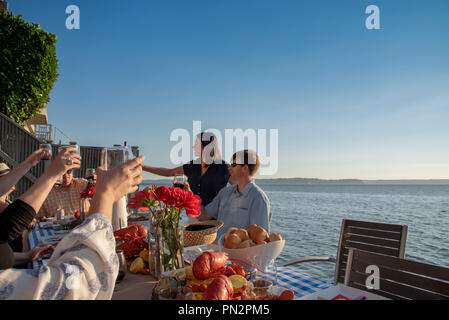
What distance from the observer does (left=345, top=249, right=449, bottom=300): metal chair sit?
132 centimetres

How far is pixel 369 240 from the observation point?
2514mm

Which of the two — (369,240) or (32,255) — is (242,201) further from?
(32,255)

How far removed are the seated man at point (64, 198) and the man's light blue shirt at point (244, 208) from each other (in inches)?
108

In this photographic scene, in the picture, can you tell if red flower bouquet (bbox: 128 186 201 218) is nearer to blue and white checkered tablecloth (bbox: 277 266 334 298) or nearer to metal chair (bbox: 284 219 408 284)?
blue and white checkered tablecloth (bbox: 277 266 334 298)

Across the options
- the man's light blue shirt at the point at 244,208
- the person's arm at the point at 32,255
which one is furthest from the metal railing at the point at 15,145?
the man's light blue shirt at the point at 244,208

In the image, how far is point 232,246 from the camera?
157 centimetres

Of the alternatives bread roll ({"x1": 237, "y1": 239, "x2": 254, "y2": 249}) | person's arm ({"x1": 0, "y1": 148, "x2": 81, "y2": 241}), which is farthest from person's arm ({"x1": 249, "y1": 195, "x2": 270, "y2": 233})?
person's arm ({"x1": 0, "y1": 148, "x2": 81, "y2": 241})

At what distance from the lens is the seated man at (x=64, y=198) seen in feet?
14.5

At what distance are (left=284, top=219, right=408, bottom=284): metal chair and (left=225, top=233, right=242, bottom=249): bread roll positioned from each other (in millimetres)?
927

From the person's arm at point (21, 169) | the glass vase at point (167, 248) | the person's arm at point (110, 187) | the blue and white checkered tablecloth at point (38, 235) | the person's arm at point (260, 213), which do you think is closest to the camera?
the person's arm at point (110, 187)

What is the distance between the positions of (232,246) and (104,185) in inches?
34.6

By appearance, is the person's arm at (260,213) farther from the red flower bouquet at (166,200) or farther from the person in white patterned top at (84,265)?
the person in white patterned top at (84,265)
